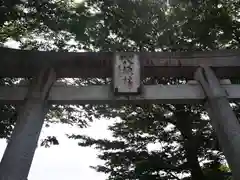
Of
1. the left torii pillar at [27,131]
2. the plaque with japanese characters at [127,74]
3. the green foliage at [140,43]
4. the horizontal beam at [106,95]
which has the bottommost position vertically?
the left torii pillar at [27,131]

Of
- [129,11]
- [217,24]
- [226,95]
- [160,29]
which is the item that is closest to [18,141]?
[129,11]

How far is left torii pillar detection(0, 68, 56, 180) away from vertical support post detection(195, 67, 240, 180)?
2618mm

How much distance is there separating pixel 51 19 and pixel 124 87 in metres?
1.99

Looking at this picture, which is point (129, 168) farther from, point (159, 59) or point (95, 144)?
point (159, 59)

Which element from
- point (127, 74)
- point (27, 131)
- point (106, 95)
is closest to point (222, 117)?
point (127, 74)

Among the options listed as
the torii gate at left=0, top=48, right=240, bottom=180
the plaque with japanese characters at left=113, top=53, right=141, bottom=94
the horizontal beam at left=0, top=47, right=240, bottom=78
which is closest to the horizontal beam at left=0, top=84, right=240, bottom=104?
the torii gate at left=0, top=48, right=240, bottom=180

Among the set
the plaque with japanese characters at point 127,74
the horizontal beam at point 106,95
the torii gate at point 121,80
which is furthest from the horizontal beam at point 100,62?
the horizontal beam at point 106,95

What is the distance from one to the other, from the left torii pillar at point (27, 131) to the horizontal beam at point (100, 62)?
243 millimetres

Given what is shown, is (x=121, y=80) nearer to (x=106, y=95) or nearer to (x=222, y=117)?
(x=106, y=95)

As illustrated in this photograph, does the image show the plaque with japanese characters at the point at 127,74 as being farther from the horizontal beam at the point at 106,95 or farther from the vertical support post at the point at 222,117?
the vertical support post at the point at 222,117

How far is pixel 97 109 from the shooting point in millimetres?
7930

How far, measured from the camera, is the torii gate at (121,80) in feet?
14.4

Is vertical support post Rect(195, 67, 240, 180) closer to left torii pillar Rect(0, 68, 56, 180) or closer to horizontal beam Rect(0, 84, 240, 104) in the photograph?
horizontal beam Rect(0, 84, 240, 104)

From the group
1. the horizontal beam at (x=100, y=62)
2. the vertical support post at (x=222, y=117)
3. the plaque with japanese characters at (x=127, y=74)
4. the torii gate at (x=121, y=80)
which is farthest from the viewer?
the horizontal beam at (x=100, y=62)
